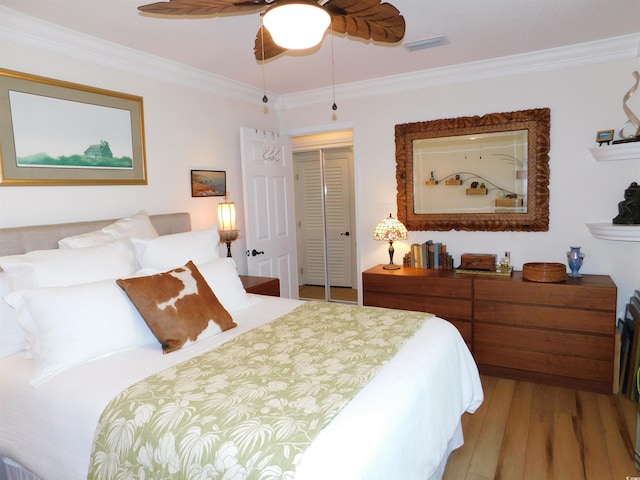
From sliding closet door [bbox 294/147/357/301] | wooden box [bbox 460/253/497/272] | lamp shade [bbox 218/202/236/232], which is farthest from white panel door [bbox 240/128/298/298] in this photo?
wooden box [bbox 460/253/497/272]

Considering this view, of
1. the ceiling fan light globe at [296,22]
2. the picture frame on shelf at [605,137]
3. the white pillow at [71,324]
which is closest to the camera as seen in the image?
the ceiling fan light globe at [296,22]

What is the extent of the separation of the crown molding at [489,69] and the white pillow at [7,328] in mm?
3046

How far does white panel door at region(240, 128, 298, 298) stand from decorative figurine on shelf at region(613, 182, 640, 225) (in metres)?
2.83

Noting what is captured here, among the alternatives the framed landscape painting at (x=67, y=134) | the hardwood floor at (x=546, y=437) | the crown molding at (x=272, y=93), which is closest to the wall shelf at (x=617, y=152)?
the crown molding at (x=272, y=93)

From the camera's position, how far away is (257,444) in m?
1.20

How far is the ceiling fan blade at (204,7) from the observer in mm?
1619

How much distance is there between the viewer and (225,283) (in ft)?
8.14

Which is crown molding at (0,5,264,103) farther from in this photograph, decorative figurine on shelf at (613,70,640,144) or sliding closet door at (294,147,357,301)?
decorative figurine on shelf at (613,70,640,144)

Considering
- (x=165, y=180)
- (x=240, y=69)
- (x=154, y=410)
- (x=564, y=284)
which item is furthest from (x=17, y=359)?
(x=564, y=284)

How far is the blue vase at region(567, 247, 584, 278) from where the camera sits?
10.2ft

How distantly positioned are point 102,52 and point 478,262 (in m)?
3.15

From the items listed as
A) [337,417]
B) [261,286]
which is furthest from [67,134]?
[337,417]

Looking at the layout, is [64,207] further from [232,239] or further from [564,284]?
[564,284]

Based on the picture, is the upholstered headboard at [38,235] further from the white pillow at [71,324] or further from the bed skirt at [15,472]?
the bed skirt at [15,472]
